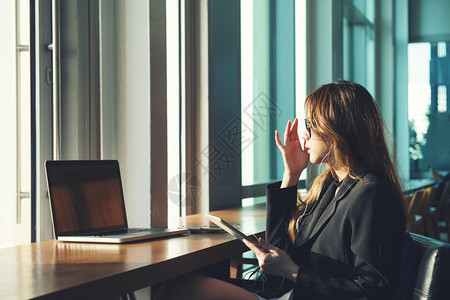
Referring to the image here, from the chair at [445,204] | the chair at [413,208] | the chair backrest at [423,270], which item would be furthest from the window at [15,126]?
the chair at [445,204]

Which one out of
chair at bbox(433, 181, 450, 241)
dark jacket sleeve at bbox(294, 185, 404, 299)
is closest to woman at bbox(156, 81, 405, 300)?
dark jacket sleeve at bbox(294, 185, 404, 299)

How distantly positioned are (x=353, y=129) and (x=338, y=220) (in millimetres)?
298

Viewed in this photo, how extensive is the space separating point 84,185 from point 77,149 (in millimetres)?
378

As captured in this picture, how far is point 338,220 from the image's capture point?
1.62 metres

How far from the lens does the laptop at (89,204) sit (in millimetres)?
1786

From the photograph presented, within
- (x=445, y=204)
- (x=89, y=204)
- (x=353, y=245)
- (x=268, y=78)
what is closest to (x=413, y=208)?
(x=268, y=78)

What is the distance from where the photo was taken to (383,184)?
1.58 metres

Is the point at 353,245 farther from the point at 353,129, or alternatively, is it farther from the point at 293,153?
the point at 293,153

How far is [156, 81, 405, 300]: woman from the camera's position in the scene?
4.88 ft

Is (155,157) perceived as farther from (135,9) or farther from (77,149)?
(135,9)

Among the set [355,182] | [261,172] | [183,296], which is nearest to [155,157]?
[183,296]

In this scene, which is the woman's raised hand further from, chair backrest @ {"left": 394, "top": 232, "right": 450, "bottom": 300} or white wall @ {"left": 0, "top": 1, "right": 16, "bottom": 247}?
white wall @ {"left": 0, "top": 1, "right": 16, "bottom": 247}

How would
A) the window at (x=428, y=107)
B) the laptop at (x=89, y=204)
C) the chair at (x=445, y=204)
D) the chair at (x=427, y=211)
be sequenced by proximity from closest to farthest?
the laptop at (x=89, y=204)
the chair at (x=427, y=211)
the chair at (x=445, y=204)
the window at (x=428, y=107)

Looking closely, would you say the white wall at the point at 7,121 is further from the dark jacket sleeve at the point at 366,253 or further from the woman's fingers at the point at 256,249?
the dark jacket sleeve at the point at 366,253
